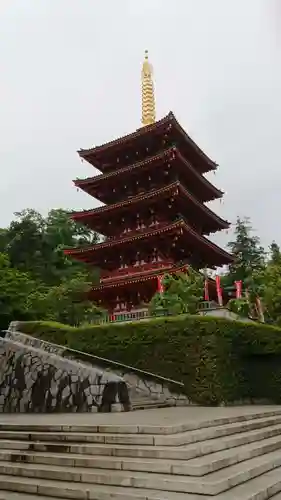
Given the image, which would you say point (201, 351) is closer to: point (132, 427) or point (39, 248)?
point (132, 427)

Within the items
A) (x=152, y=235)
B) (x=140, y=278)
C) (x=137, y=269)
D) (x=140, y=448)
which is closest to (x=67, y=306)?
(x=137, y=269)

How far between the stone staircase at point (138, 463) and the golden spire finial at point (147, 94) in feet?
75.5

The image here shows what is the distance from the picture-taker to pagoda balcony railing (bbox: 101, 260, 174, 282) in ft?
64.7

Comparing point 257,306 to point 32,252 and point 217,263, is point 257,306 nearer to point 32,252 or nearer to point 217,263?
point 217,263

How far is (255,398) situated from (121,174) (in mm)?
12669

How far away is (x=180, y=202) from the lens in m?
21.0

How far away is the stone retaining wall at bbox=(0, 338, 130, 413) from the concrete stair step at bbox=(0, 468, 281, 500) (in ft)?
18.0

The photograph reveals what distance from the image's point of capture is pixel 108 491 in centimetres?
450

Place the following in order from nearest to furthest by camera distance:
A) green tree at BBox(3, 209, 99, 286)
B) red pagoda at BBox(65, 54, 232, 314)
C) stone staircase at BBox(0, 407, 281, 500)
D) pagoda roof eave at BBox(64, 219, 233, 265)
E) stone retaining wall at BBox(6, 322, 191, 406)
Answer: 1. stone staircase at BBox(0, 407, 281, 500)
2. stone retaining wall at BBox(6, 322, 191, 406)
3. pagoda roof eave at BBox(64, 219, 233, 265)
4. red pagoda at BBox(65, 54, 232, 314)
5. green tree at BBox(3, 209, 99, 286)

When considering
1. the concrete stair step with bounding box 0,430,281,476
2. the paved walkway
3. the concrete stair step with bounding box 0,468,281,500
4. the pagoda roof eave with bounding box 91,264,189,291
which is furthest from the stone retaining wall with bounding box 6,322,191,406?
the concrete stair step with bounding box 0,468,281,500

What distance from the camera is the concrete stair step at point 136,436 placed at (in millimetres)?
5418

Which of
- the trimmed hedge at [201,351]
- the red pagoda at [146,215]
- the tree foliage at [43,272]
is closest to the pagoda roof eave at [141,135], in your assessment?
the red pagoda at [146,215]

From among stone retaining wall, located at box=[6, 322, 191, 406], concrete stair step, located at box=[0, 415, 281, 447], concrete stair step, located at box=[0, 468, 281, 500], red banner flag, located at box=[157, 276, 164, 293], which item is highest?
red banner flag, located at box=[157, 276, 164, 293]

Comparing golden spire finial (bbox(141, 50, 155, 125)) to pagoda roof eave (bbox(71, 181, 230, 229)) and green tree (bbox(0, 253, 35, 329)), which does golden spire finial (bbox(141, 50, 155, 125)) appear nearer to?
pagoda roof eave (bbox(71, 181, 230, 229))
